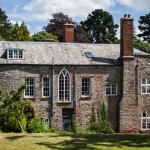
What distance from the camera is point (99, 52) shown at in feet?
155

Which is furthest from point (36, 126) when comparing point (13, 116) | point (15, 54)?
point (15, 54)

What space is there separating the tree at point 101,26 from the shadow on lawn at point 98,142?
68426 mm

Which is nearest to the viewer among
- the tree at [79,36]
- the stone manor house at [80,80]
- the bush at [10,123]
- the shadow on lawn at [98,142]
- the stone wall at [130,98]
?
the shadow on lawn at [98,142]

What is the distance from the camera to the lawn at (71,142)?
1001 inches

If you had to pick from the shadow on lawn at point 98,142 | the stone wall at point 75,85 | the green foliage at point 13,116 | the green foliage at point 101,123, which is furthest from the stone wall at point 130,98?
the shadow on lawn at point 98,142

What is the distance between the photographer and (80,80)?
44.2 m

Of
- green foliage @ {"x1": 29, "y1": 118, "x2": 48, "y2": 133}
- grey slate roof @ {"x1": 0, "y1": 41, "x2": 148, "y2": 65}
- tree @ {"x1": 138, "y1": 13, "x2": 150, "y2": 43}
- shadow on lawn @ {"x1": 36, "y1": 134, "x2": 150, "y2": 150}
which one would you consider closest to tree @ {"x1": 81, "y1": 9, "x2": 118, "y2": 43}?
tree @ {"x1": 138, "y1": 13, "x2": 150, "y2": 43}

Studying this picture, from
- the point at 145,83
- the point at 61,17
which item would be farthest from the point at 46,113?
the point at 61,17

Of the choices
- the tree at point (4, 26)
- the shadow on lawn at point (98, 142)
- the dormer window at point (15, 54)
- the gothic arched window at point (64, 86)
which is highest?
the tree at point (4, 26)

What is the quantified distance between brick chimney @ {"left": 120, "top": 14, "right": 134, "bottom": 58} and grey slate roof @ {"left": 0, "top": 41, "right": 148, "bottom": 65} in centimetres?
137

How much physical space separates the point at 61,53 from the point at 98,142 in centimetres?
1947

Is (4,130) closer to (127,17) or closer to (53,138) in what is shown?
(53,138)

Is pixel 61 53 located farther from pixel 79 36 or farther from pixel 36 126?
pixel 79 36

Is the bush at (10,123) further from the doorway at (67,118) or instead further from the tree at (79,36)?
the tree at (79,36)
